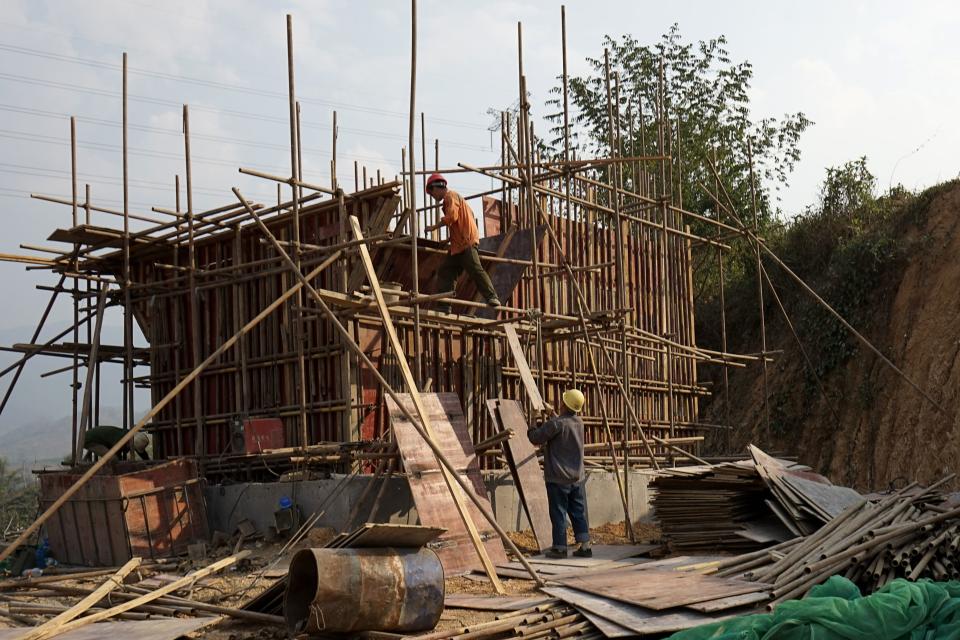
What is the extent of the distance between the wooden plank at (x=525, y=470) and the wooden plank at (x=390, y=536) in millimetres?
4045

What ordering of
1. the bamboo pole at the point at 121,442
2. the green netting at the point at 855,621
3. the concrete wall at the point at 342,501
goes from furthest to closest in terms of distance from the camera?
the concrete wall at the point at 342,501
the bamboo pole at the point at 121,442
the green netting at the point at 855,621

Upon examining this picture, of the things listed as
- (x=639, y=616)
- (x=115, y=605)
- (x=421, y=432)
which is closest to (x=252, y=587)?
(x=115, y=605)

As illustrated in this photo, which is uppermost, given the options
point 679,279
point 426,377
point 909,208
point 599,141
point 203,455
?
point 599,141

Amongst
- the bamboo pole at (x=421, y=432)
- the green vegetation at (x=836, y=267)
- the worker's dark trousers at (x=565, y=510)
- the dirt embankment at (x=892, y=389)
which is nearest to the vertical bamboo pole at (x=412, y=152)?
the bamboo pole at (x=421, y=432)

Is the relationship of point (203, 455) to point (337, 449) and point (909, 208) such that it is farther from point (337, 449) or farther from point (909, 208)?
point (909, 208)

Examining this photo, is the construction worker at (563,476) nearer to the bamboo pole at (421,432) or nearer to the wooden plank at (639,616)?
the bamboo pole at (421,432)

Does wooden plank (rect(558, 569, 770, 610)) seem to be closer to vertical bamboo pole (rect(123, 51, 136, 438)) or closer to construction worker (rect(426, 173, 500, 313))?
construction worker (rect(426, 173, 500, 313))

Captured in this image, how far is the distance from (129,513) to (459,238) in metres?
5.14

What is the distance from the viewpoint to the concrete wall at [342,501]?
12.2 m

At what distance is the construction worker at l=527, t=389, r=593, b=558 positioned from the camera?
1201 cm

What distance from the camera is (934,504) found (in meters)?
11.7

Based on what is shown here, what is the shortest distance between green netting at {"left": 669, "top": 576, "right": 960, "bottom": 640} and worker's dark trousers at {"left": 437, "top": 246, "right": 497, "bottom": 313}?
638cm

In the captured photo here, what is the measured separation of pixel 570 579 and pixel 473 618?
1.40 meters

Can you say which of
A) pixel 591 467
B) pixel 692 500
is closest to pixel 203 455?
pixel 591 467
